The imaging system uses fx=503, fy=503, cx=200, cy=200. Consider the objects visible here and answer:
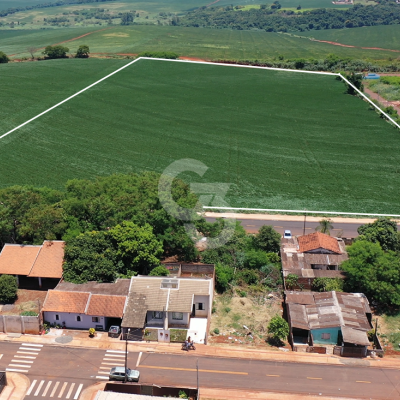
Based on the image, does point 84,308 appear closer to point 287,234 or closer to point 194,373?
point 194,373

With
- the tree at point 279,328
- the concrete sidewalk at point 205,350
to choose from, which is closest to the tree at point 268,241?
the tree at point 279,328

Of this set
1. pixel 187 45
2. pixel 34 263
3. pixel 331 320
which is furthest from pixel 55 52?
pixel 331 320

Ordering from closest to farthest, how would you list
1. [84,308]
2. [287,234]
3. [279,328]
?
1. [279,328]
2. [84,308]
3. [287,234]

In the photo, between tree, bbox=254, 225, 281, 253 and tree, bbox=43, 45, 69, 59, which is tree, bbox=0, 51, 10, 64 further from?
tree, bbox=254, 225, 281, 253

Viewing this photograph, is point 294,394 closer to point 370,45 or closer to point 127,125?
point 127,125

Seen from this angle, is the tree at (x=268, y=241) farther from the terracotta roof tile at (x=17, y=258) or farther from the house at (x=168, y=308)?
Answer: the terracotta roof tile at (x=17, y=258)

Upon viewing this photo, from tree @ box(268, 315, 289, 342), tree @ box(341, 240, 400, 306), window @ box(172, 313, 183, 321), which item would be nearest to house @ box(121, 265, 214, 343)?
window @ box(172, 313, 183, 321)
